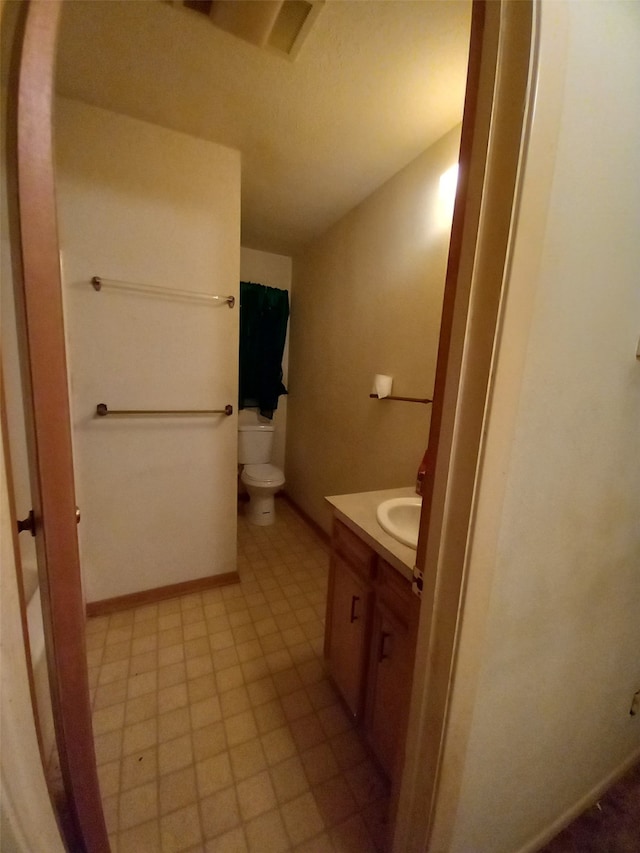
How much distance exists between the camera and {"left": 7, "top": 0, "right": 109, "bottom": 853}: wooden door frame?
1.38ft

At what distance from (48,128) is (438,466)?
805 millimetres

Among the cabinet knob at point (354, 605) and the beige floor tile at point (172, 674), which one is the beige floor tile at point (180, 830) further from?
the cabinet knob at point (354, 605)

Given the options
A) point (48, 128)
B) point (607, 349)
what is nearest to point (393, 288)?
point (607, 349)

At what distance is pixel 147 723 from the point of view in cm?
122

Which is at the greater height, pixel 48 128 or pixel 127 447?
pixel 48 128

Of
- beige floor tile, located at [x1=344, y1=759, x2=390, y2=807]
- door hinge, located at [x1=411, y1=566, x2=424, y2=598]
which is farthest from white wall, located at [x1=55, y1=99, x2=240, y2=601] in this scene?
door hinge, located at [x1=411, y1=566, x2=424, y2=598]

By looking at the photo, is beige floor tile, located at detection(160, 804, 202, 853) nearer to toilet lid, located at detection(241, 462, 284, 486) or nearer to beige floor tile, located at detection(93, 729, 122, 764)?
beige floor tile, located at detection(93, 729, 122, 764)

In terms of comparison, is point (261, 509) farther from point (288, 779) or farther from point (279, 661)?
point (288, 779)

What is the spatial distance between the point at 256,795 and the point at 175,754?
323 mm

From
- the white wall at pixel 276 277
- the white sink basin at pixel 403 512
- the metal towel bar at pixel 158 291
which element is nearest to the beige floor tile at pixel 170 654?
the white sink basin at pixel 403 512

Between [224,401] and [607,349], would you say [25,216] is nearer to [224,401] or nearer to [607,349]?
[607,349]

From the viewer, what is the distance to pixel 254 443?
294cm

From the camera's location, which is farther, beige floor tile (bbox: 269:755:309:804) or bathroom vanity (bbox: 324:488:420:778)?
beige floor tile (bbox: 269:755:309:804)

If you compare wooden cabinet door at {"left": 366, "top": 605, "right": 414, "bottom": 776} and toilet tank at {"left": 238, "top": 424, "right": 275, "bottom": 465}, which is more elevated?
toilet tank at {"left": 238, "top": 424, "right": 275, "bottom": 465}
